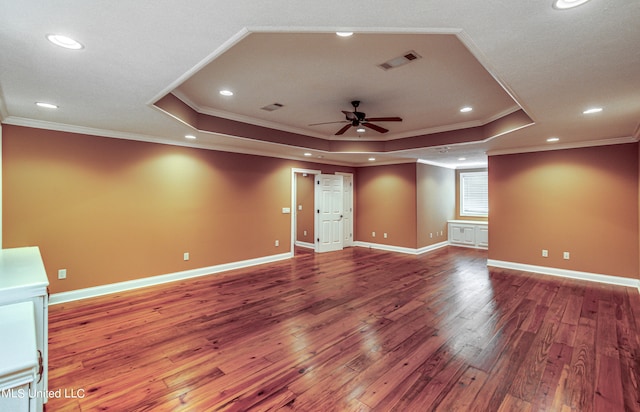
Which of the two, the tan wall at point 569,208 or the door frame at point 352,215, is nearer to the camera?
the tan wall at point 569,208

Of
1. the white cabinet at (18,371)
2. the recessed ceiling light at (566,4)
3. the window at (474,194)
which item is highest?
the recessed ceiling light at (566,4)

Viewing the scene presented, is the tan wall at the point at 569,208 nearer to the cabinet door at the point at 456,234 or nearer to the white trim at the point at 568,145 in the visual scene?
the white trim at the point at 568,145

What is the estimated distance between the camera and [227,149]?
577cm

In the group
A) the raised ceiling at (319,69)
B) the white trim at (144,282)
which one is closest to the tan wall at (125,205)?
the white trim at (144,282)

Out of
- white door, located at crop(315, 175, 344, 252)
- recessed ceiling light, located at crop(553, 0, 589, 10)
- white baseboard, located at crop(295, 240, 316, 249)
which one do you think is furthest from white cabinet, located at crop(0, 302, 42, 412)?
white baseboard, located at crop(295, 240, 316, 249)

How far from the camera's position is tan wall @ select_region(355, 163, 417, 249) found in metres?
7.67

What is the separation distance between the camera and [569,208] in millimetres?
5430

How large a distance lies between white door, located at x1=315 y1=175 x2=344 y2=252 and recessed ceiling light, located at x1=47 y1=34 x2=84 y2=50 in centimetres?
602

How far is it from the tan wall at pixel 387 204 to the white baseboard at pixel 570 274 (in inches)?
79.9

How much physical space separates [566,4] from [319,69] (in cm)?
211

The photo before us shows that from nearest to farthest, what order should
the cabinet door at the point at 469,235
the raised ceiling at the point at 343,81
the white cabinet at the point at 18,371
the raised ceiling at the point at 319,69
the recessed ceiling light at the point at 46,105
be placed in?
the white cabinet at the point at 18,371 < the raised ceiling at the point at 319,69 < the raised ceiling at the point at 343,81 < the recessed ceiling light at the point at 46,105 < the cabinet door at the point at 469,235

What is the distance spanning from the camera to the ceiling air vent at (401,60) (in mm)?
2757

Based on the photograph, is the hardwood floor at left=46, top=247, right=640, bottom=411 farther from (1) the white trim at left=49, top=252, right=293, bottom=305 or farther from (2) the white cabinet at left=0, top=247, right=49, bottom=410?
(2) the white cabinet at left=0, top=247, right=49, bottom=410

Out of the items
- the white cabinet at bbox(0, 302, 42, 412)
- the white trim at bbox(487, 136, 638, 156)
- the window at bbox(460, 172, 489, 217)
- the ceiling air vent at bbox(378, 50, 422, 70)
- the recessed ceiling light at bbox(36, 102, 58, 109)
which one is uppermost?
the ceiling air vent at bbox(378, 50, 422, 70)
